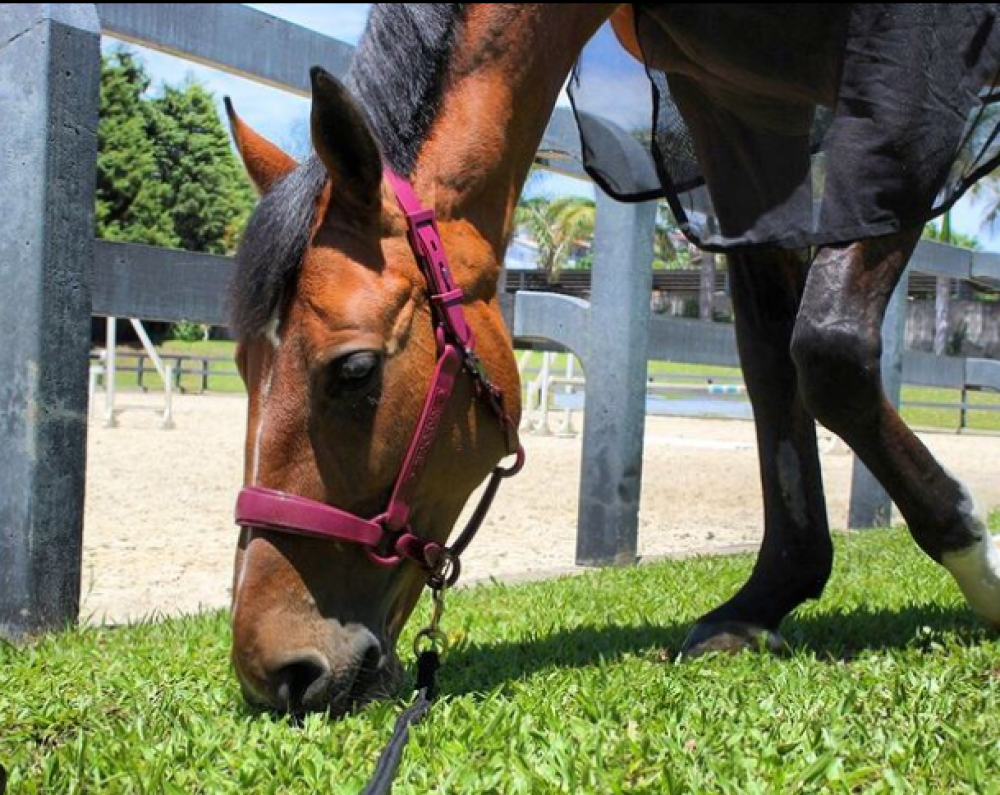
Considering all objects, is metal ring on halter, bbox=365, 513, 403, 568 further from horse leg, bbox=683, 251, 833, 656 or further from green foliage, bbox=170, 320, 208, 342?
green foliage, bbox=170, 320, 208, 342

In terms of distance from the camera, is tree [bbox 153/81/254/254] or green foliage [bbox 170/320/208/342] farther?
green foliage [bbox 170/320/208/342]

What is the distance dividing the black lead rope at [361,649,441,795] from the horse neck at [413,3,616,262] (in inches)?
35.4

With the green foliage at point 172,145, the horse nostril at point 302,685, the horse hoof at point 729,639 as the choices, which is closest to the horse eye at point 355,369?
the horse nostril at point 302,685

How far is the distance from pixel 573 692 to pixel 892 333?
5715mm

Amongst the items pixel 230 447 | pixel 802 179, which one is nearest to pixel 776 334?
pixel 802 179

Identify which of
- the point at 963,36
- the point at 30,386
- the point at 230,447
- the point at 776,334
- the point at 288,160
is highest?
the point at 963,36

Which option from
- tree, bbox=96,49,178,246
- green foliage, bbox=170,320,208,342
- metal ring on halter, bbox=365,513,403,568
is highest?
tree, bbox=96,49,178,246

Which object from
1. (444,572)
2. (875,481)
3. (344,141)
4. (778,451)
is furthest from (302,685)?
(875,481)

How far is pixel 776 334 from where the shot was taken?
3.27m

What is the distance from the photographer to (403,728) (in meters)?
2.06

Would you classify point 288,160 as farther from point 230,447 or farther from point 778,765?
point 230,447

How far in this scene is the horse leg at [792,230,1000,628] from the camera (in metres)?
2.59

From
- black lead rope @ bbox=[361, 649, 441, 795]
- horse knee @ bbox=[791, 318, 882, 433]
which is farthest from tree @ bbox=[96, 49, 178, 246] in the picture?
horse knee @ bbox=[791, 318, 882, 433]

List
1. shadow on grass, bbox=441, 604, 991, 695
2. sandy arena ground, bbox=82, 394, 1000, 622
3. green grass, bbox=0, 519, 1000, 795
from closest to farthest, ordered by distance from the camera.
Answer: green grass, bbox=0, 519, 1000, 795
shadow on grass, bbox=441, 604, 991, 695
sandy arena ground, bbox=82, 394, 1000, 622
